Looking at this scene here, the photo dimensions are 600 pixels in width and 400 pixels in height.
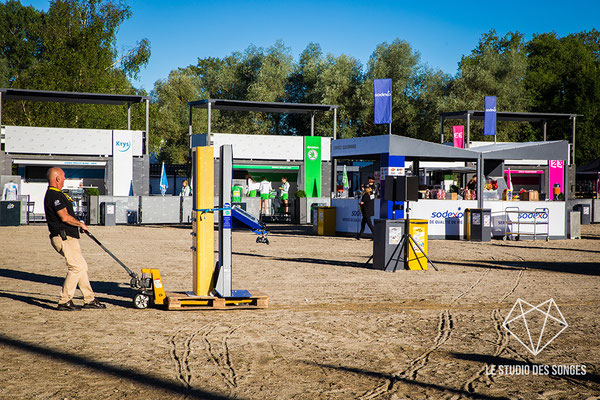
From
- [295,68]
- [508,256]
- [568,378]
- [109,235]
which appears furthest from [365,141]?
[295,68]

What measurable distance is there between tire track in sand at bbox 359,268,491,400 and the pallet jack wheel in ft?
12.9

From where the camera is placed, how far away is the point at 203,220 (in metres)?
8.61

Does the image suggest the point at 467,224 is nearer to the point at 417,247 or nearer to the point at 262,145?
the point at 417,247

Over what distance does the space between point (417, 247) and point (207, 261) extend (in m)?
6.39

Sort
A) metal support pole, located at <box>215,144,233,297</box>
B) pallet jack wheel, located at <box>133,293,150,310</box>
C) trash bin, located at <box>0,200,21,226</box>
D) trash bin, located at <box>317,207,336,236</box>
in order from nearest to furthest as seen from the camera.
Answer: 1. metal support pole, located at <box>215,144,233,297</box>
2. pallet jack wheel, located at <box>133,293,150,310</box>
3. trash bin, located at <box>317,207,336,236</box>
4. trash bin, located at <box>0,200,21,226</box>

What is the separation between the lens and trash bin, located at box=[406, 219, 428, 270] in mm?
13703

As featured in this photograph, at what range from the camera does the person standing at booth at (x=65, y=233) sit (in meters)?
8.19

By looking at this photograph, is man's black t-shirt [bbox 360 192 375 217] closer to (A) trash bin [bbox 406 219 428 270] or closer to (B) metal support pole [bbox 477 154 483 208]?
(B) metal support pole [bbox 477 154 483 208]

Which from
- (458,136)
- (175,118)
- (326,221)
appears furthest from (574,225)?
(175,118)

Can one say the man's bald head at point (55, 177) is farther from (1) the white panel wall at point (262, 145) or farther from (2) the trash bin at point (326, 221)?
(1) the white panel wall at point (262, 145)

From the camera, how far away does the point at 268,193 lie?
103ft

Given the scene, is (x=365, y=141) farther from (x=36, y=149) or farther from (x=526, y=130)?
(x=526, y=130)

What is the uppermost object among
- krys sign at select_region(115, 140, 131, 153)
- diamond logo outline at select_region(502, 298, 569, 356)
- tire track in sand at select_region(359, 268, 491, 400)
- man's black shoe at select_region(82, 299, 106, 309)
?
krys sign at select_region(115, 140, 131, 153)

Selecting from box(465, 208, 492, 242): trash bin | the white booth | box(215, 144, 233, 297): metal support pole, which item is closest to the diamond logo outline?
box(215, 144, 233, 297): metal support pole
